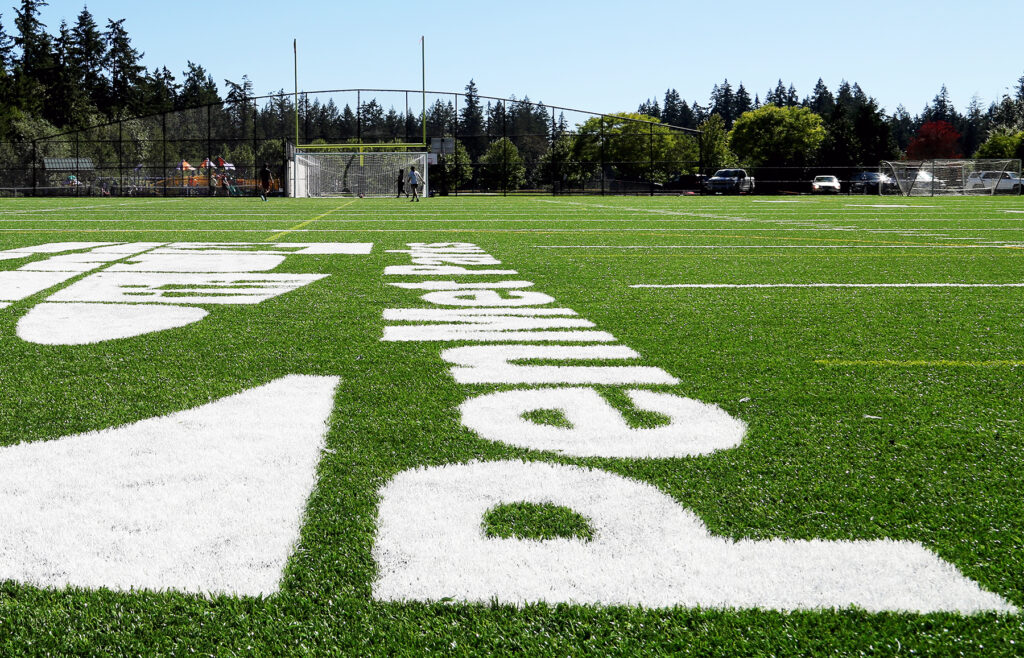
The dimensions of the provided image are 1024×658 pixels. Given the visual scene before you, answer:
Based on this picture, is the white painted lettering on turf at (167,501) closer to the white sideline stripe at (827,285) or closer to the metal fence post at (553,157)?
the white sideline stripe at (827,285)

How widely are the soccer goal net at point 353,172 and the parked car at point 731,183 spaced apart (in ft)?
53.7

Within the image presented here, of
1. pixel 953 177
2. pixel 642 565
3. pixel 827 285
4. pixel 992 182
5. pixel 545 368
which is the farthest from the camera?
pixel 992 182

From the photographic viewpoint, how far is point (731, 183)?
50469 millimetres

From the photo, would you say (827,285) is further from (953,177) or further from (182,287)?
(953,177)

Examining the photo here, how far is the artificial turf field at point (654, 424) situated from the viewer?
1507 mm

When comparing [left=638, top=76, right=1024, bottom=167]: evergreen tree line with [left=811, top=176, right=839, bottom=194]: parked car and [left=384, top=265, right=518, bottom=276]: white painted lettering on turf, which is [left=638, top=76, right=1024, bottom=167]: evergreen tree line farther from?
[left=384, top=265, right=518, bottom=276]: white painted lettering on turf

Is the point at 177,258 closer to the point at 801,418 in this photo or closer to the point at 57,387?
the point at 57,387

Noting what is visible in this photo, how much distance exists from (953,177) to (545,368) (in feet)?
155

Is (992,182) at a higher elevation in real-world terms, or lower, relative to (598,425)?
higher

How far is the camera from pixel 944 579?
1690mm

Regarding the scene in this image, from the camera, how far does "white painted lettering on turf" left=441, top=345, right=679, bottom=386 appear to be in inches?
134

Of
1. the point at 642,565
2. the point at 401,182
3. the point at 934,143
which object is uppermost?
the point at 934,143

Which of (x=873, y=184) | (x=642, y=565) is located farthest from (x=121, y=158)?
(x=642, y=565)

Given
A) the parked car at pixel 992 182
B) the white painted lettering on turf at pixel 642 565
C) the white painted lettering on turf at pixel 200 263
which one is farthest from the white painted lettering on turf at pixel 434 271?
the parked car at pixel 992 182
